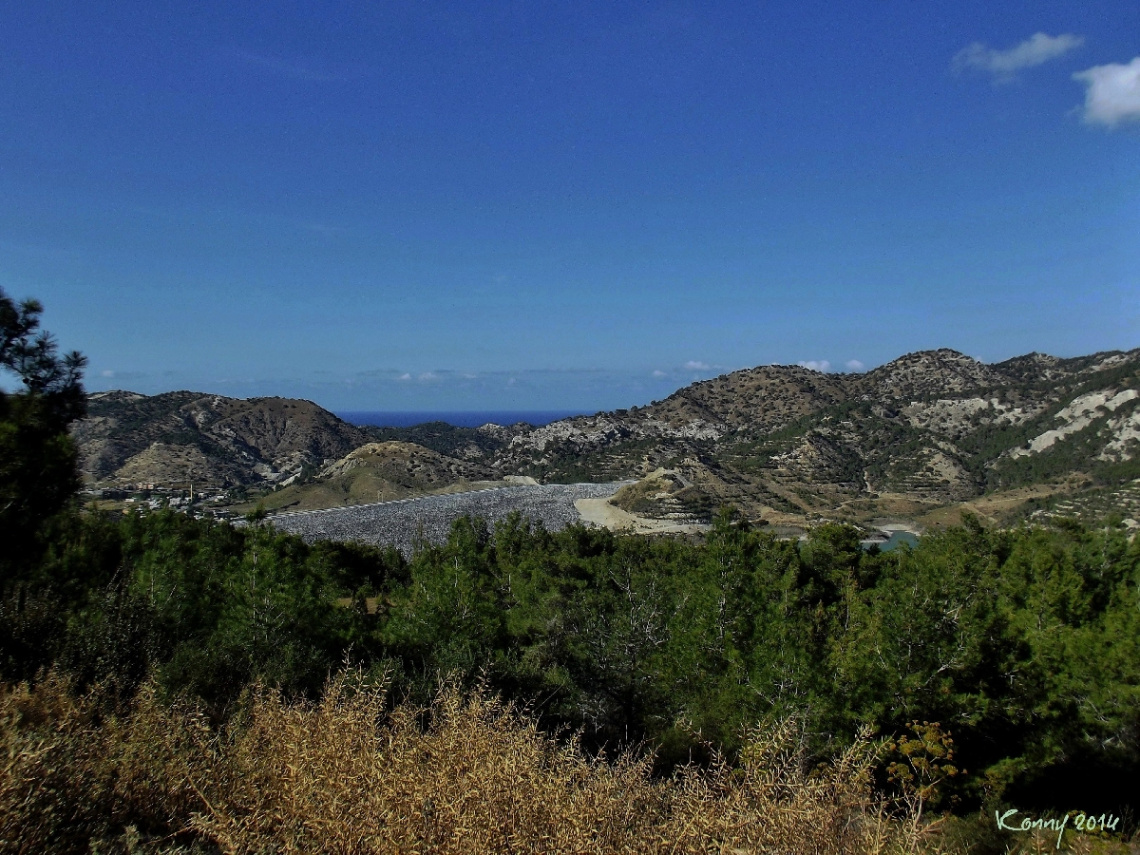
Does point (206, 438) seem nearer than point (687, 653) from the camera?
No

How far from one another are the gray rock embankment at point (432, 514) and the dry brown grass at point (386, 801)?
162ft

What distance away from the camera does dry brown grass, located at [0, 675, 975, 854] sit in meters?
3.32

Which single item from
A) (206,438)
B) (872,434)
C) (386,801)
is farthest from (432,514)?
(386,801)

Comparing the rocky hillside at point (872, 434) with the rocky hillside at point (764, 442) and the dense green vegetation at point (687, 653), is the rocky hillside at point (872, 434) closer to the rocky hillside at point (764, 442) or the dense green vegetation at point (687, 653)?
the rocky hillside at point (764, 442)

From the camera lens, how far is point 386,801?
351 centimetres

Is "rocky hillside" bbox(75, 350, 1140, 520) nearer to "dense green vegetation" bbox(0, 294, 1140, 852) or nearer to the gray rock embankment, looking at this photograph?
the gray rock embankment

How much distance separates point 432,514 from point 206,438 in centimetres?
5995

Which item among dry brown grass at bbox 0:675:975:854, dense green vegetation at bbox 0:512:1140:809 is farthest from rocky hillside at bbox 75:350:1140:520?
dry brown grass at bbox 0:675:975:854

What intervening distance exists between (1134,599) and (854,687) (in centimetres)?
1291

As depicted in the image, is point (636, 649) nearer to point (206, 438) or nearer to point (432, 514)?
point (432, 514)

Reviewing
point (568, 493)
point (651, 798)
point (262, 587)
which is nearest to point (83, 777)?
point (651, 798)

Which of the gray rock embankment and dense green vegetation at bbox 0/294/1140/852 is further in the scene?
the gray rock embankment

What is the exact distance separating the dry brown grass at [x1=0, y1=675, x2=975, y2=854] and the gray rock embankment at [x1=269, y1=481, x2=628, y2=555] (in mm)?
49459

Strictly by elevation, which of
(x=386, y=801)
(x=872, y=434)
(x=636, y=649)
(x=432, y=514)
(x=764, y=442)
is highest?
(x=386, y=801)
